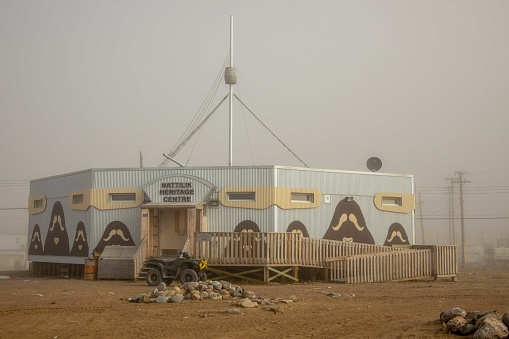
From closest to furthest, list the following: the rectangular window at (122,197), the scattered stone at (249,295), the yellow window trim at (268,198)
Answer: the scattered stone at (249,295), the yellow window trim at (268,198), the rectangular window at (122,197)

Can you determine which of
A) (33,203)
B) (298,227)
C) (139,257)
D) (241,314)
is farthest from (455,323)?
(33,203)

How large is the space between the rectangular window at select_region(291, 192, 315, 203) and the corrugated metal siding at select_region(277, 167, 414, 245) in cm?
40

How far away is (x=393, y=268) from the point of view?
29.6 metres

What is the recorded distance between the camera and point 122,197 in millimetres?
33375

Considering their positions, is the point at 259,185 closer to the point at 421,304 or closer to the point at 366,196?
the point at 366,196

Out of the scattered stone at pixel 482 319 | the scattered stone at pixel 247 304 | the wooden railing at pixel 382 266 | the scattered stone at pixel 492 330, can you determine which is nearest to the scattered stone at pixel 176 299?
the scattered stone at pixel 247 304

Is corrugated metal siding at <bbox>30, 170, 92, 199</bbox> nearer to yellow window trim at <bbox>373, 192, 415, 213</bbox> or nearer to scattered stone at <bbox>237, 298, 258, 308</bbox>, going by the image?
yellow window trim at <bbox>373, 192, 415, 213</bbox>

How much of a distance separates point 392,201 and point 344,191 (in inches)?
122

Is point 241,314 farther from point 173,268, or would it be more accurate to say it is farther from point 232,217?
point 232,217

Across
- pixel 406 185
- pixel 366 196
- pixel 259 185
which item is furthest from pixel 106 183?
pixel 406 185

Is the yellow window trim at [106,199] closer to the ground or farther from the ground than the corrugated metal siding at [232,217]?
farther from the ground

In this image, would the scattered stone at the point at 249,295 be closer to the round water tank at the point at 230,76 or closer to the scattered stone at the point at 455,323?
the scattered stone at the point at 455,323

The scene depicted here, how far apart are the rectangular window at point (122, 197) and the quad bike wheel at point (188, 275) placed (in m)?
8.72

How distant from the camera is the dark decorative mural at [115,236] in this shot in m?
32.8
